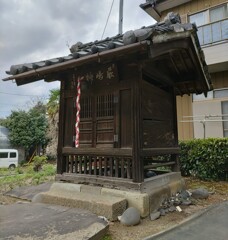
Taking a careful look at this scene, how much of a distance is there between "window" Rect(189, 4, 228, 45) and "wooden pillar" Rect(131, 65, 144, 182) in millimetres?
8205

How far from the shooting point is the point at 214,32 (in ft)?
38.0

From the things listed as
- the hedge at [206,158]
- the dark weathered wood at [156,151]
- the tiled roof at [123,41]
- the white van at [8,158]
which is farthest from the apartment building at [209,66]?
the white van at [8,158]

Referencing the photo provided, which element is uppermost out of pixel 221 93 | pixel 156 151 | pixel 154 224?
pixel 221 93

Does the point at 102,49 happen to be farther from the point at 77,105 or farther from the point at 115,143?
the point at 115,143

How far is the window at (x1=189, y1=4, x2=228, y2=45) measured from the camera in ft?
37.2

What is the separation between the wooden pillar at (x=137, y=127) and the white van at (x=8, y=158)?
71.1ft

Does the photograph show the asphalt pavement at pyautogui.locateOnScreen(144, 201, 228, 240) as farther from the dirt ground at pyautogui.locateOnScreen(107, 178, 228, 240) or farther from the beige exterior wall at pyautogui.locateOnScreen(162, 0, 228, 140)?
the beige exterior wall at pyautogui.locateOnScreen(162, 0, 228, 140)

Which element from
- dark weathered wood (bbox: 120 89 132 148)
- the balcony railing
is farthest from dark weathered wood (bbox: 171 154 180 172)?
the balcony railing

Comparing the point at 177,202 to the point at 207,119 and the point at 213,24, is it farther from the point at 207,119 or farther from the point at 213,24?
the point at 213,24

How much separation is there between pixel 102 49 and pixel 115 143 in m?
2.11

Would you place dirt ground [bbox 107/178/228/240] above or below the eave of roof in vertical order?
below

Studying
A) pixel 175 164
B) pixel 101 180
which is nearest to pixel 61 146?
pixel 101 180

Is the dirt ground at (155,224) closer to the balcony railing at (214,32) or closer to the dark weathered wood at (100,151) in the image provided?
the dark weathered wood at (100,151)

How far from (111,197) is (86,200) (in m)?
0.54
